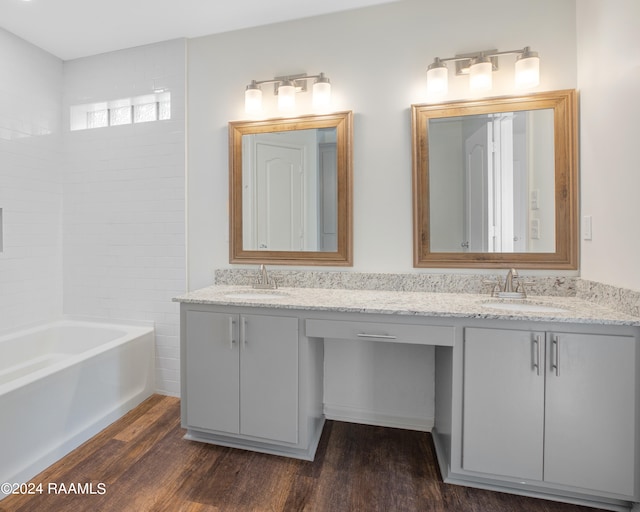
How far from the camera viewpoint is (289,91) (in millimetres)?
2201

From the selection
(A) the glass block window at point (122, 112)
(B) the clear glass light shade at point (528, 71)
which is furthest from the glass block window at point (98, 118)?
(B) the clear glass light shade at point (528, 71)

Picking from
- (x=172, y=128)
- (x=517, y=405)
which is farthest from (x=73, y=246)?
(x=517, y=405)

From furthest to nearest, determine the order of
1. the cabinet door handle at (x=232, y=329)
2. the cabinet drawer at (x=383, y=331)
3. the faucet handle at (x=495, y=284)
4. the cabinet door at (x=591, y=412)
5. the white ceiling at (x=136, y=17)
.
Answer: the white ceiling at (x=136, y=17) < the faucet handle at (x=495, y=284) < the cabinet door handle at (x=232, y=329) < the cabinet drawer at (x=383, y=331) < the cabinet door at (x=591, y=412)

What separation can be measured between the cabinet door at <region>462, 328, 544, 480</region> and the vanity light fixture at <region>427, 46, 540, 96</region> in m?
1.35

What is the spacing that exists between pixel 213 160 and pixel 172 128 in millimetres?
394

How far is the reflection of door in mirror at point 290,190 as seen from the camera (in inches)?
87.3

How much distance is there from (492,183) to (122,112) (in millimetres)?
2628

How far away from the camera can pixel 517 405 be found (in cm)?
153

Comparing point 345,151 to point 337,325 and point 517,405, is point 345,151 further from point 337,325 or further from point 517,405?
point 517,405

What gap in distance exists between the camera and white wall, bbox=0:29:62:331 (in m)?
2.38

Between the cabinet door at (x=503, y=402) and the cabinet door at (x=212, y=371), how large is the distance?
1157 mm

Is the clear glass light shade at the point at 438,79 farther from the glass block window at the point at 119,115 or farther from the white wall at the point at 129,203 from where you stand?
the glass block window at the point at 119,115

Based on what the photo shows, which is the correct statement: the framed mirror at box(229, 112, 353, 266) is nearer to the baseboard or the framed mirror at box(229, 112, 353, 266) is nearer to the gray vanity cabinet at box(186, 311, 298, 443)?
the gray vanity cabinet at box(186, 311, 298, 443)

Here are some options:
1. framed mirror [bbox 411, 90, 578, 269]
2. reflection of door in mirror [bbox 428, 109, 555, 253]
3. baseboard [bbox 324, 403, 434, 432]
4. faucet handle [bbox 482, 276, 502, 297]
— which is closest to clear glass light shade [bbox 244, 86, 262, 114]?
framed mirror [bbox 411, 90, 578, 269]
